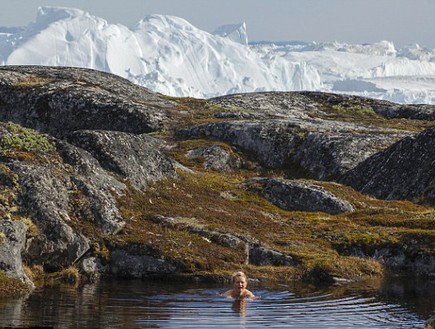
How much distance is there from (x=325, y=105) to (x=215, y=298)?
67566 millimetres

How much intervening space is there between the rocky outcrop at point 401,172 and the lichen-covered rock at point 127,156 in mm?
Answer: 17312

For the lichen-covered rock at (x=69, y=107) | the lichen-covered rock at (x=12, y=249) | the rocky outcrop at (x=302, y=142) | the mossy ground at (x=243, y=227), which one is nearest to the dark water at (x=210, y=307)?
the lichen-covered rock at (x=12, y=249)

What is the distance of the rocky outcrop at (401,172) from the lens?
183 feet

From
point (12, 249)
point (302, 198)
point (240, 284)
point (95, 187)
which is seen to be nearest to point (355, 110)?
point (302, 198)

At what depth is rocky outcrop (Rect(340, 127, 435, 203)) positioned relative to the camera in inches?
2197

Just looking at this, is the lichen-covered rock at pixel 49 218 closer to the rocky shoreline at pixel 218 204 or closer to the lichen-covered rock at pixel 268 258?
the rocky shoreline at pixel 218 204

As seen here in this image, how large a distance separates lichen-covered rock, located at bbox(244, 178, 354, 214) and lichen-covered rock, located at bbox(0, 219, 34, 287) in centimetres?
2018

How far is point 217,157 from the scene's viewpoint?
216ft

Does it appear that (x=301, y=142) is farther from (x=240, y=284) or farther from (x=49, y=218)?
(x=240, y=284)

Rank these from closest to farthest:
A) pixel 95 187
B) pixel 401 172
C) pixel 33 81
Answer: pixel 95 187, pixel 401 172, pixel 33 81

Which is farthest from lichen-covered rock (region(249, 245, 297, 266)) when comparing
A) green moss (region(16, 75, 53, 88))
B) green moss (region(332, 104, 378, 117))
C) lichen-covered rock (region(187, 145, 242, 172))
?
green moss (region(332, 104, 378, 117))

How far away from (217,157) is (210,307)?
38.2 meters

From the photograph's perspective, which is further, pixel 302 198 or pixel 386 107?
pixel 386 107

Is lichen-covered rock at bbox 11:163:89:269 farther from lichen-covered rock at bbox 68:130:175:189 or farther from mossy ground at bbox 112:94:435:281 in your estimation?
lichen-covered rock at bbox 68:130:175:189
